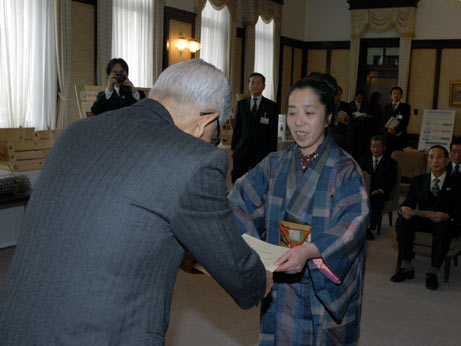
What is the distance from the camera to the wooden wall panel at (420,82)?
11844 mm

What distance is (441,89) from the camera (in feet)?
38.8

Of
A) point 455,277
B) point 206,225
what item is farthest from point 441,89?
point 206,225

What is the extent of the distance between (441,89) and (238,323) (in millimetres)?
10269

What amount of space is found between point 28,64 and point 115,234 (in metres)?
6.32

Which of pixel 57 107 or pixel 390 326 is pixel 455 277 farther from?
pixel 57 107

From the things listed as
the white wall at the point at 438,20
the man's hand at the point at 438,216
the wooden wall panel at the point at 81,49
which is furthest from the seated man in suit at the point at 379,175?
the white wall at the point at 438,20

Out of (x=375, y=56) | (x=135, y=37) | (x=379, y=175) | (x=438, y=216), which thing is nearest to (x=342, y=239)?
(x=438, y=216)

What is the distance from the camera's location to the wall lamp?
894cm

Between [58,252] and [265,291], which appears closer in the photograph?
[58,252]

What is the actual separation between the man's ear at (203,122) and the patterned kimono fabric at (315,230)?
2.61 ft

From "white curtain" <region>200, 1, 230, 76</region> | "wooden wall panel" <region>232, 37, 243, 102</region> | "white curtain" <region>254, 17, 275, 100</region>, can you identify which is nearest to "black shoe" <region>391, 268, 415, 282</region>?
"white curtain" <region>200, 1, 230, 76</region>

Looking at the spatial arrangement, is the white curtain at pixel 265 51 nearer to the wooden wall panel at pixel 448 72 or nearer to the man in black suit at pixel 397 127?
the man in black suit at pixel 397 127

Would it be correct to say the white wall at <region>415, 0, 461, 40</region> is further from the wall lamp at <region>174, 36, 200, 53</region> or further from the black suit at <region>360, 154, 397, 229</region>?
the black suit at <region>360, 154, 397, 229</region>

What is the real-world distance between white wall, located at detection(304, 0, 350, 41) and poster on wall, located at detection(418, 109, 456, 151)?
10.4ft
